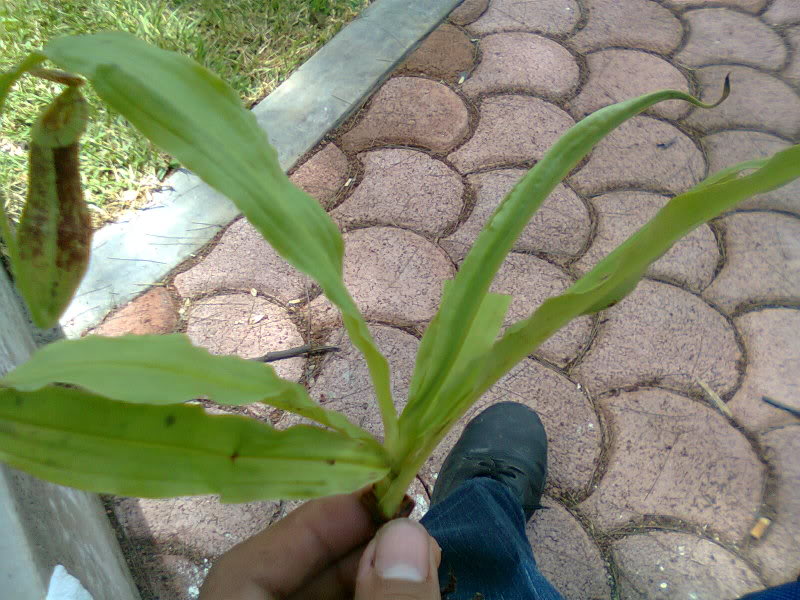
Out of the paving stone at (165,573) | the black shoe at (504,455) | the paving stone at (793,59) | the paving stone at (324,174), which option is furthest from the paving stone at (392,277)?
the paving stone at (793,59)

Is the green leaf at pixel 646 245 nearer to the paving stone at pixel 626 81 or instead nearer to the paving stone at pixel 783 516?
the paving stone at pixel 783 516

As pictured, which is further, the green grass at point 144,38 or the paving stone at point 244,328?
the green grass at point 144,38

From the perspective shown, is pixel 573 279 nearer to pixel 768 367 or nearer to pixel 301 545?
pixel 768 367

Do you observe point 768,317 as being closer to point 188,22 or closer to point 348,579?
point 348,579

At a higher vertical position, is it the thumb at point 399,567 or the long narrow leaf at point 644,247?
the long narrow leaf at point 644,247

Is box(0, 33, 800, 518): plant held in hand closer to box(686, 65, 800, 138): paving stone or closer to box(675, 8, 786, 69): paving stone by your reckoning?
box(686, 65, 800, 138): paving stone

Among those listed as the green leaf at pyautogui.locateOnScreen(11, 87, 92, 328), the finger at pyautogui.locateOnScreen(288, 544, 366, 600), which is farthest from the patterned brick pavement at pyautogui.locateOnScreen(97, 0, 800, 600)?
the green leaf at pyautogui.locateOnScreen(11, 87, 92, 328)

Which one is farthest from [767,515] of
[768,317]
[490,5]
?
[490,5]
